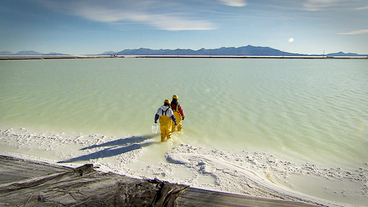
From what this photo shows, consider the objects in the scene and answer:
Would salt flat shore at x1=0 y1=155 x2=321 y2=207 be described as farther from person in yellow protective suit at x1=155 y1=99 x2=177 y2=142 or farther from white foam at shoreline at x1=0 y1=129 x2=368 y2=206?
person in yellow protective suit at x1=155 y1=99 x2=177 y2=142

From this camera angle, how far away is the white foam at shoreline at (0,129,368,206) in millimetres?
4895

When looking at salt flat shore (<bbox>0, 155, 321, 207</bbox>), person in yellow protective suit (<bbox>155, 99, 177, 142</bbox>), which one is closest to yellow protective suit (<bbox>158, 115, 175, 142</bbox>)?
person in yellow protective suit (<bbox>155, 99, 177, 142</bbox>)

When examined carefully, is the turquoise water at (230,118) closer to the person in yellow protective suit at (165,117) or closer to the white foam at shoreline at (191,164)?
the white foam at shoreline at (191,164)

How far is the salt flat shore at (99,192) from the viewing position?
4.01 metres

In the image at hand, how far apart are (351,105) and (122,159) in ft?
44.1

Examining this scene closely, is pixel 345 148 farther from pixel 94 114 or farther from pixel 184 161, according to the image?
pixel 94 114

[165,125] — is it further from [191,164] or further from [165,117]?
[191,164]

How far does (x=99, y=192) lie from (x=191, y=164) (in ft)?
8.09

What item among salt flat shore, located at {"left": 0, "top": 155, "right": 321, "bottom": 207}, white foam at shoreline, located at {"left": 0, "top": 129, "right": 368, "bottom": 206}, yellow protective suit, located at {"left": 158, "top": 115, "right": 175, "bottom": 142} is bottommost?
white foam at shoreline, located at {"left": 0, "top": 129, "right": 368, "bottom": 206}

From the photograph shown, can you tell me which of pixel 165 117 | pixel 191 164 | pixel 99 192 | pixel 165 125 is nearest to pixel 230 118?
pixel 165 125

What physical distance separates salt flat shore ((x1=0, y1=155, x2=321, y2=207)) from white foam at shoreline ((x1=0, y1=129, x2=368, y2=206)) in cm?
46

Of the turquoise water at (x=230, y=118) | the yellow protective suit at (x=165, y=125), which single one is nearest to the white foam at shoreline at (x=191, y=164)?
the yellow protective suit at (x=165, y=125)

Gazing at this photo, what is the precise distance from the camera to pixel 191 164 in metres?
5.91

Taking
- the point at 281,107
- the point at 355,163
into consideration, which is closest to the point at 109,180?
the point at 355,163
